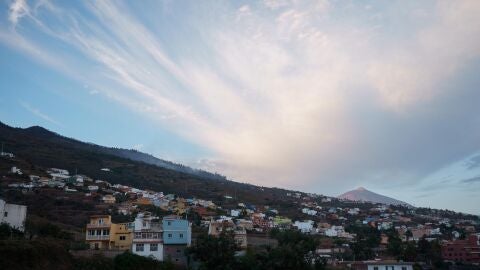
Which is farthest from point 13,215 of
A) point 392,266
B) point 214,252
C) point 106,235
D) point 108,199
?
point 108,199

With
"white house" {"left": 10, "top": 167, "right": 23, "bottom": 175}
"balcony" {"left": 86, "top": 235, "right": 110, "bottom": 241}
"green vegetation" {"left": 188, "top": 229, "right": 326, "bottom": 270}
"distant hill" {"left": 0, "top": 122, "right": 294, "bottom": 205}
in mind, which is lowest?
"green vegetation" {"left": 188, "top": 229, "right": 326, "bottom": 270}

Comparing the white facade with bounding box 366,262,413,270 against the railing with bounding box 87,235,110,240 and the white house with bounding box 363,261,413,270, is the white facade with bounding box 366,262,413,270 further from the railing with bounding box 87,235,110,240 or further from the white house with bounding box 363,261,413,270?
the railing with bounding box 87,235,110,240

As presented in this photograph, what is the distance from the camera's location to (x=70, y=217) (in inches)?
2586

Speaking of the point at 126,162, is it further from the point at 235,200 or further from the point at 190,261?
the point at 190,261

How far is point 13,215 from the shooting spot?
4269cm

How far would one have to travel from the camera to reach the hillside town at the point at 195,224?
1797 inches

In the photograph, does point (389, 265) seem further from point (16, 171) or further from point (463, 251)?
point (16, 171)

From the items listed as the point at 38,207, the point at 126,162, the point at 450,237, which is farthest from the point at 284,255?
the point at 126,162

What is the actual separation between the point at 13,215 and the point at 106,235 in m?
9.13

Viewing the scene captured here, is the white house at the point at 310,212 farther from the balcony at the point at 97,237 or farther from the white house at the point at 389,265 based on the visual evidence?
the balcony at the point at 97,237

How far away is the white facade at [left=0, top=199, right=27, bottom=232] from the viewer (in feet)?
137

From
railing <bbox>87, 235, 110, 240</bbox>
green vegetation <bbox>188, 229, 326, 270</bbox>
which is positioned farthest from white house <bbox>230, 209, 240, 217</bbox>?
green vegetation <bbox>188, 229, 326, 270</bbox>

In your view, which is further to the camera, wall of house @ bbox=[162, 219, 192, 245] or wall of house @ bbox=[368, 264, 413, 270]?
wall of house @ bbox=[368, 264, 413, 270]

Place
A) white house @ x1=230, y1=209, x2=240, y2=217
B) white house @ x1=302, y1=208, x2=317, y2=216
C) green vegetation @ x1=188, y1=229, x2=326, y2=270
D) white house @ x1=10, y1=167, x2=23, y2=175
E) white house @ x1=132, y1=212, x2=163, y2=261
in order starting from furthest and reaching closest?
white house @ x1=302, y1=208, x2=317, y2=216 < white house @ x1=230, y1=209, x2=240, y2=217 < white house @ x1=10, y1=167, x2=23, y2=175 < white house @ x1=132, y1=212, x2=163, y2=261 < green vegetation @ x1=188, y1=229, x2=326, y2=270
